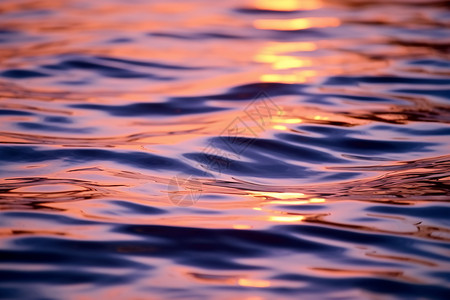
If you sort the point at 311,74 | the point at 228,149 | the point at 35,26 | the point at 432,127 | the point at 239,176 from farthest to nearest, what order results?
1. the point at 35,26
2. the point at 311,74
3. the point at 432,127
4. the point at 228,149
5. the point at 239,176

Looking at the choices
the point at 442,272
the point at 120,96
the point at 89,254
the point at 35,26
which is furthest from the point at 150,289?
the point at 35,26

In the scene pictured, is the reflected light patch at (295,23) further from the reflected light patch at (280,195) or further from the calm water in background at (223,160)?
the reflected light patch at (280,195)

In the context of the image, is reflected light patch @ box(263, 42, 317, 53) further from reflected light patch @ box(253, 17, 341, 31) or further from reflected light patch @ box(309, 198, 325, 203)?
reflected light patch @ box(309, 198, 325, 203)

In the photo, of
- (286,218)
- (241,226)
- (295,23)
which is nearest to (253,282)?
(241,226)

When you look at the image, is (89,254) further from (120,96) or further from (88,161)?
(120,96)

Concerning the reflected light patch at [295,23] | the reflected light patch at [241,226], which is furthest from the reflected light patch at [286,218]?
the reflected light patch at [295,23]
